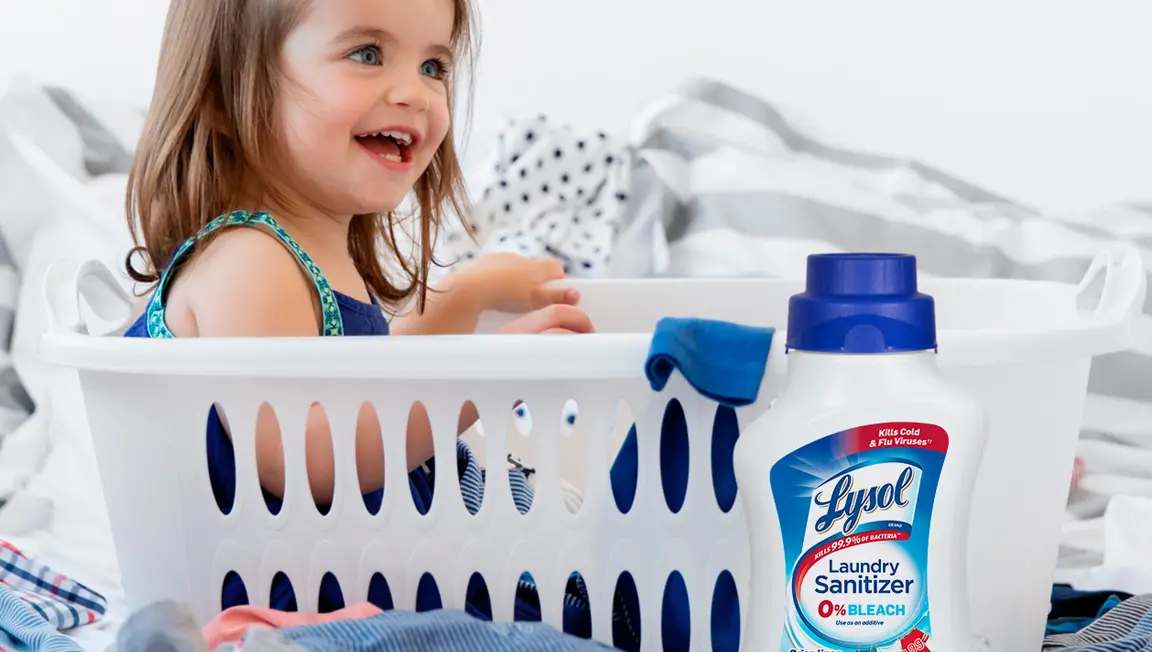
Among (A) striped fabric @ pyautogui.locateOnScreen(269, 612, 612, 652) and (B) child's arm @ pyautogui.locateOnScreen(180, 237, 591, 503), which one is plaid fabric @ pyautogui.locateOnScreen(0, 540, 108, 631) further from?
(A) striped fabric @ pyautogui.locateOnScreen(269, 612, 612, 652)

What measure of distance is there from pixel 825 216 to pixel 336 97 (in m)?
0.78

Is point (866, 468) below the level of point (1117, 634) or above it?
above

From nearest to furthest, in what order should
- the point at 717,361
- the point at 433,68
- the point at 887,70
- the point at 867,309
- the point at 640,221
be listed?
1. the point at 867,309
2. the point at 717,361
3. the point at 433,68
4. the point at 640,221
5. the point at 887,70

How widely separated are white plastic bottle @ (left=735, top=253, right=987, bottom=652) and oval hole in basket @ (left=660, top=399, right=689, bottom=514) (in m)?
0.14

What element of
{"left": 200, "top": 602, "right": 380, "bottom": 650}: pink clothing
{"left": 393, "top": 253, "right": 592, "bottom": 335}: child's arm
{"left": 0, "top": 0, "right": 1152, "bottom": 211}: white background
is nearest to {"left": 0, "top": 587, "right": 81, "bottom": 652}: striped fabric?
{"left": 200, "top": 602, "right": 380, "bottom": 650}: pink clothing

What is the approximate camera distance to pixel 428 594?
0.73m

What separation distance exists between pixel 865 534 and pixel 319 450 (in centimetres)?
36

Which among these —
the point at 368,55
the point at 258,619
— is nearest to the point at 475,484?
the point at 258,619

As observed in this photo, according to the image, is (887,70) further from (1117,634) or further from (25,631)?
(25,631)

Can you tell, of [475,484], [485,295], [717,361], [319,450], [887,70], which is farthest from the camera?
[887,70]

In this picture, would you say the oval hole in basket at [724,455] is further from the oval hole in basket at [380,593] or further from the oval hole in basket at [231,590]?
the oval hole in basket at [231,590]

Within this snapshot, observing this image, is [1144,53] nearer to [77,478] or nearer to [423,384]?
[423,384]

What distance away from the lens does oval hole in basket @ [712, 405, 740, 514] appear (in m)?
0.68

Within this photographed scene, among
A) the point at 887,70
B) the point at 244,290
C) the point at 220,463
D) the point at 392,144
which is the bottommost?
the point at 220,463
